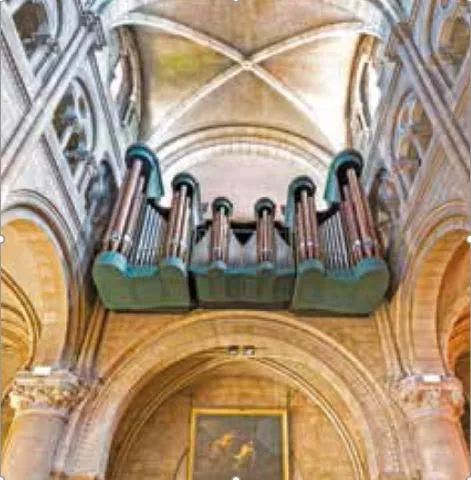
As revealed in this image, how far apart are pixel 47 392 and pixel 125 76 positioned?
724cm

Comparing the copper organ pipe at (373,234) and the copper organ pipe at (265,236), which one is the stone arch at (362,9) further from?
the copper organ pipe at (265,236)

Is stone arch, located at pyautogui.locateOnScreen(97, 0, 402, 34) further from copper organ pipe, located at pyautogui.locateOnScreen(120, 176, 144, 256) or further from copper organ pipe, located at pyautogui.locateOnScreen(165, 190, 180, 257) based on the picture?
copper organ pipe, located at pyautogui.locateOnScreen(165, 190, 180, 257)

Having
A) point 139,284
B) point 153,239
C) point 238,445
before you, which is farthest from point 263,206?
point 238,445

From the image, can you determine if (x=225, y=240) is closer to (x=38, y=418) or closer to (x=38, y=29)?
(x=38, y=418)

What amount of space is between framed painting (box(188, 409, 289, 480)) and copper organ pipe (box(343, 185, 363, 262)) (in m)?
3.19

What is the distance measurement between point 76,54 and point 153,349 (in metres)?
4.40

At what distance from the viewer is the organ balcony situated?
8.75 m

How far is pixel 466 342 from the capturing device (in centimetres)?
1093

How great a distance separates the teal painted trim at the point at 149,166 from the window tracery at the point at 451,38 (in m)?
5.01

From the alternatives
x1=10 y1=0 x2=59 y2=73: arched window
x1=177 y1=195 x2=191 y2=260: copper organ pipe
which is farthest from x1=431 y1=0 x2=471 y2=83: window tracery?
x1=10 y1=0 x2=59 y2=73: arched window

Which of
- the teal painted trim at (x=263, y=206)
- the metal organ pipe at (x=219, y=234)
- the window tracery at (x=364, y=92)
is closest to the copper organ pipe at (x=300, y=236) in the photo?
the teal painted trim at (x=263, y=206)

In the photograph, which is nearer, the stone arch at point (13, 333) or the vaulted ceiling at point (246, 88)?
Result: the stone arch at point (13, 333)

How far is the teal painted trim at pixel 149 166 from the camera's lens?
10797 millimetres

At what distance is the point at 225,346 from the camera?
998 cm
